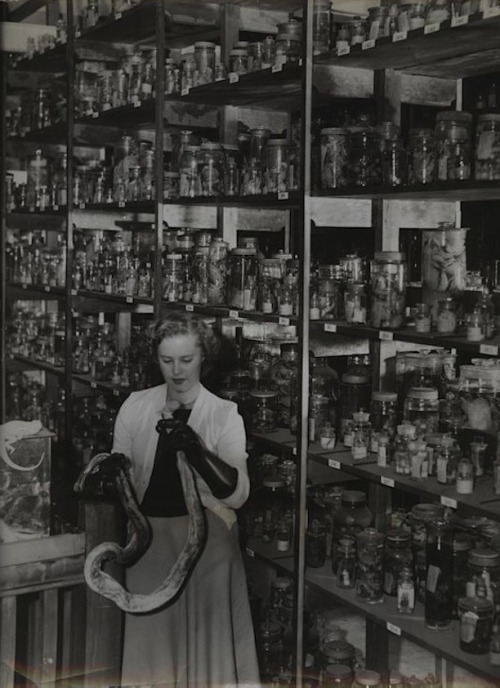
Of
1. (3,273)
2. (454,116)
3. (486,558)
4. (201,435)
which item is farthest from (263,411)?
(3,273)

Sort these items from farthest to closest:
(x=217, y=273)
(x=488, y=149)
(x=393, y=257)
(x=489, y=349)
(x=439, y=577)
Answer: (x=217, y=273) < (x=393, y=257) < (x=439, y=577) < (x=488, y=149) < (x=489, y=349)

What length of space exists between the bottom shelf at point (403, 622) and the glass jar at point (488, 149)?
1.35 m

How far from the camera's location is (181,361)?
357cm

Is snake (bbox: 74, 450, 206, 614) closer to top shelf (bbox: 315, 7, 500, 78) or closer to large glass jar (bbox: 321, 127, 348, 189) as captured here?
A: large glass jar (bbox: 321, 127, 348, 189)

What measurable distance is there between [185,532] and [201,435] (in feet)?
1.19

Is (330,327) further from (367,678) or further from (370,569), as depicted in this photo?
(367,678)

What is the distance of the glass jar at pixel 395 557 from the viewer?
3.08 meters

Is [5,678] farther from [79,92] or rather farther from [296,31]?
[79,92]

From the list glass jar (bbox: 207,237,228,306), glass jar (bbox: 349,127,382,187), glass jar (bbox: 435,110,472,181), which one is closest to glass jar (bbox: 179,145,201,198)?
glass jar (bbox: 207,237,228,306)

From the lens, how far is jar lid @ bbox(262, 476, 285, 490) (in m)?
3.56

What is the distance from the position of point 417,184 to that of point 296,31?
2.92ft

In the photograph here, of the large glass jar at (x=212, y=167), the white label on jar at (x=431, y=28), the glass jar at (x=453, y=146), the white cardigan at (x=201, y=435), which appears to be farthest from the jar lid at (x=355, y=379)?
the white label on jar at (x=431, y=28)

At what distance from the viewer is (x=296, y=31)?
3.32m

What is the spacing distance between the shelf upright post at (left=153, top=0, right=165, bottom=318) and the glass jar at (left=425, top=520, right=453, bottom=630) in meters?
1.54
